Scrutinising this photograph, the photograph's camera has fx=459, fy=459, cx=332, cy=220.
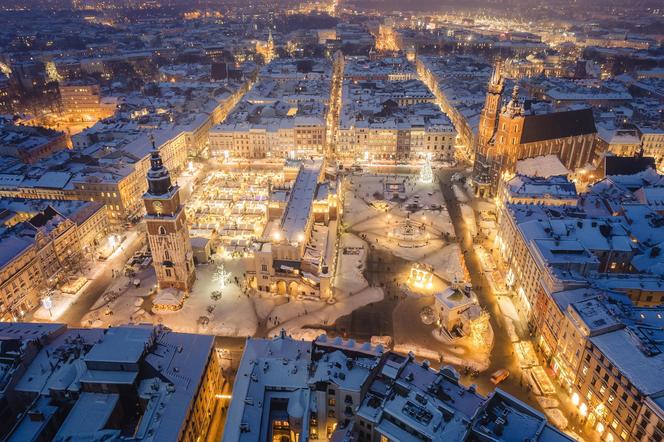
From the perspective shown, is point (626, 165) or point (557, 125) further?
point (557, 125)

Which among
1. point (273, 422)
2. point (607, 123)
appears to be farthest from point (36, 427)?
point (607, 123)

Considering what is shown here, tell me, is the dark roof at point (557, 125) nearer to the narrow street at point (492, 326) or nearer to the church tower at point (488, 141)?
the church tower at point (488, 141)

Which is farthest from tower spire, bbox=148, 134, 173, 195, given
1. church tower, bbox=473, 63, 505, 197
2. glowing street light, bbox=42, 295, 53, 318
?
church tower, bbox=473, 63, 505, 197

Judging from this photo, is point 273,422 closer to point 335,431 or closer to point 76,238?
point 335,431

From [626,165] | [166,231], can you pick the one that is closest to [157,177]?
[166,231]

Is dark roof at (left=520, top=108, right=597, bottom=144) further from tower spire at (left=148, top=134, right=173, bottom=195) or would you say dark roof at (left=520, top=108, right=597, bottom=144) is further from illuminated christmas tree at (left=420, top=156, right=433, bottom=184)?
tower spire at (left=148, top=134, right=173, bottom=195)

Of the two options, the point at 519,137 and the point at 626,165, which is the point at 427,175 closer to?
the point at 519,137
